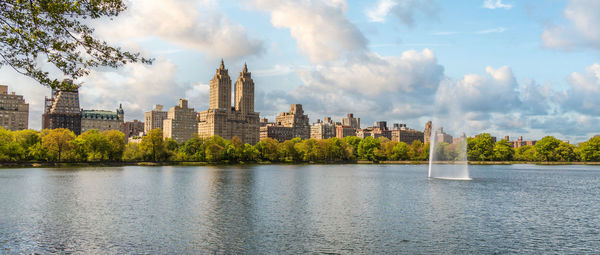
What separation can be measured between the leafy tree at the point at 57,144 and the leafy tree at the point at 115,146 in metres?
10.9

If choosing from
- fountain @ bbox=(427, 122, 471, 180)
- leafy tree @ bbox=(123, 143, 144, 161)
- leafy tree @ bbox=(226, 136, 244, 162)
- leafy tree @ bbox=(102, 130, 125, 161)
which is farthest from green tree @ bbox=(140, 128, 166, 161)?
fountain @ bbox=(427, 122, 471, 180)

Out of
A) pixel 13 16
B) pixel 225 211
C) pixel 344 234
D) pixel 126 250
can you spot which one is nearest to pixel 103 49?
pixel 13 16

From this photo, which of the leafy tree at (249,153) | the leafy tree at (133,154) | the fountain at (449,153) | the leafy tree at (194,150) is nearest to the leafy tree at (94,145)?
the leafy tree at (133,154)

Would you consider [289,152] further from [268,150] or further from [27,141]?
[27,141]

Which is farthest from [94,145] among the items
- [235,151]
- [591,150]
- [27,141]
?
[591,150]

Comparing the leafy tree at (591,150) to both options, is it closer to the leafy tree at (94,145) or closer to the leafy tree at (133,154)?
the leafy tree at (133,154)

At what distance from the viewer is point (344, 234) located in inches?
1245

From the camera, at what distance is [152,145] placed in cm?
15588

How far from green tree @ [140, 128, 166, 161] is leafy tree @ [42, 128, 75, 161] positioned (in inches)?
904

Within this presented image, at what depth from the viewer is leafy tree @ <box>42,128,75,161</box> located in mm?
135000

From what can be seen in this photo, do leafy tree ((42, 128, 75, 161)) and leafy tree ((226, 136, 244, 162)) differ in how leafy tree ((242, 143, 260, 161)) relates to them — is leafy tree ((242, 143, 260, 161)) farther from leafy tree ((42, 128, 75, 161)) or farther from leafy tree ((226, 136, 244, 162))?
leafy tree ((42, 128, 75, 161))

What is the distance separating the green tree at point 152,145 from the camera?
155625 millimetres

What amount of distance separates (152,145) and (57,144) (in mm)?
29528

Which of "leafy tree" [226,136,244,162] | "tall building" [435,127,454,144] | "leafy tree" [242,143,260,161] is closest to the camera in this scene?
"tall building" [435,127,454,144]
